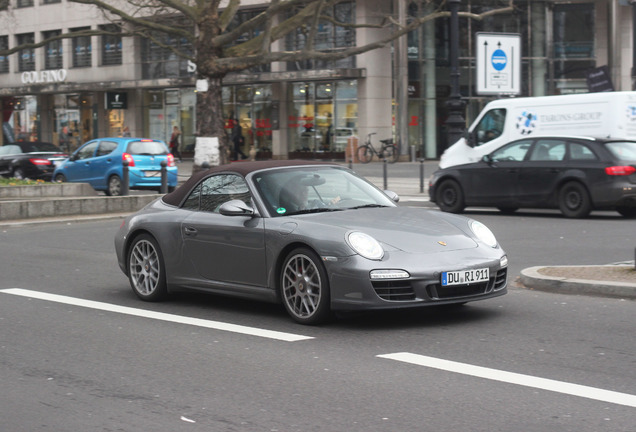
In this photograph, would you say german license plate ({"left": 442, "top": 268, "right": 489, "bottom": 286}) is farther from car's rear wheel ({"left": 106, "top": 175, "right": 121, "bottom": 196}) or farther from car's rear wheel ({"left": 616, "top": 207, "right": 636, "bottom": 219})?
car's rear wheel ({"left": 106, "top": 175, "right": 121, "bottom": 196})

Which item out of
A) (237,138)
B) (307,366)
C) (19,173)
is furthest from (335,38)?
(307,366)

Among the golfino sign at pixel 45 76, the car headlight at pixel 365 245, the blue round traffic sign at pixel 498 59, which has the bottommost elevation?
the car headlight at pixel 365 245

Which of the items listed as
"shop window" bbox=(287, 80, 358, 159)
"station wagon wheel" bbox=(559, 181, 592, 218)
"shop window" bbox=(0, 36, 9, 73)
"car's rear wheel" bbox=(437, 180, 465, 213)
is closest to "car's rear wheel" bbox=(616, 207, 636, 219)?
"station wagon wheel" bbox=(559, 181, 592, 218)

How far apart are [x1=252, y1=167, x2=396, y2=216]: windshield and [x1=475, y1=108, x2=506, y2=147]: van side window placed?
44.0 feet

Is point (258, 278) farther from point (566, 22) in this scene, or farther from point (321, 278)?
point (566, 22)

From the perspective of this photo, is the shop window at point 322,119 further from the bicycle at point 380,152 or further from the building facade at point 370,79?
the bicycle at point 380,152

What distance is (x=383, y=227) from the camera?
8102 mm

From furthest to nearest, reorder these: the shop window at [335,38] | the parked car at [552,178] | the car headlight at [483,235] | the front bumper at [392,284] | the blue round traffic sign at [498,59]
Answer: the shop window at [335,38] → the blue round traffic sign at [498,59] → the parked car at [552,178] → the car headlight at [483,235] → the front bumper at [392,284]

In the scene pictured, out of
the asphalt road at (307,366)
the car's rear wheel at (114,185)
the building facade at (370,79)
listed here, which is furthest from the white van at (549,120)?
the building facade at (370,79)

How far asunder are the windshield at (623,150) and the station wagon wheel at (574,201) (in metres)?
0.79

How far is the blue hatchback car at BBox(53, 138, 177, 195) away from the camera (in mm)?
26297

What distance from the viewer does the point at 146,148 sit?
26766 millimetres

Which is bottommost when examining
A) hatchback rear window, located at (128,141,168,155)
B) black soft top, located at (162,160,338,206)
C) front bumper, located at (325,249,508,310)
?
front bumper, located at (325,249,508,310)

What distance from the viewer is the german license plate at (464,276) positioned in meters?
7.79
